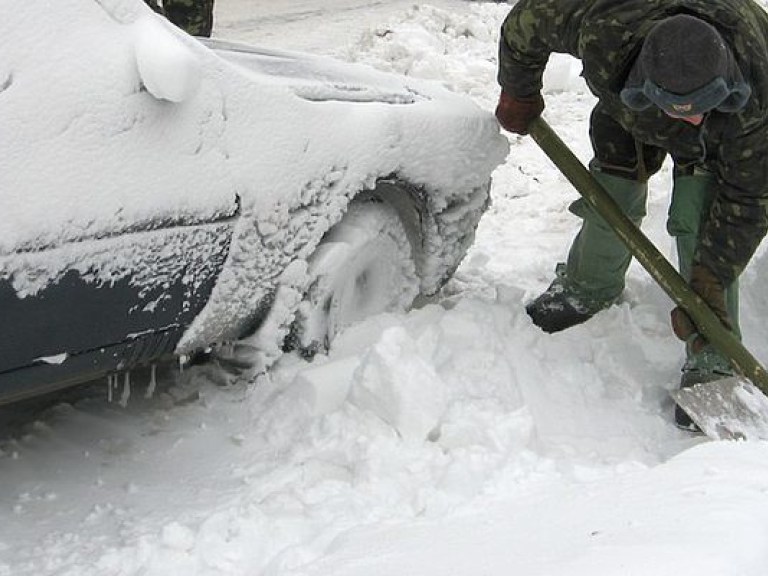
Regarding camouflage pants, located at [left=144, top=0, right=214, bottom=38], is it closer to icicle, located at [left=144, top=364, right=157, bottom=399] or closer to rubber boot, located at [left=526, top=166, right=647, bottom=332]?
rubber boot, located at [left=526, top=166, right=647, bottom=332]

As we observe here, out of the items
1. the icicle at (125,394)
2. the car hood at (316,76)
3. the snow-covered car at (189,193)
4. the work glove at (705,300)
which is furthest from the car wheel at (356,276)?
the work glove at (705,300)

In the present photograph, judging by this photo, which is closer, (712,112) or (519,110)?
(712,112)

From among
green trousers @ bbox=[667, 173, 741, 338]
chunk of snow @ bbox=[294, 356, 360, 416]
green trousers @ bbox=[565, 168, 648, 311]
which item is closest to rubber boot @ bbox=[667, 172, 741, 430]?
green trousers @ bbox=[667, 173, 741, 338]

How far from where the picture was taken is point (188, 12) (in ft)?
20.0

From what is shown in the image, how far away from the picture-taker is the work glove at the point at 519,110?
13.5 ft

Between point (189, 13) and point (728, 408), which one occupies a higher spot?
point (189, 13)

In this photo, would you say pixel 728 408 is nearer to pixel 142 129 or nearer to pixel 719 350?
pixel 719 350

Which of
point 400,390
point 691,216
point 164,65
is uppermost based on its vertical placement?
point 164,65

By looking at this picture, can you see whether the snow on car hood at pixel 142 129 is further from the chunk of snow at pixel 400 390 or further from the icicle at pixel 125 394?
the icicle at pixel 125 394

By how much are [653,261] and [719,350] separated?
16.2 inches

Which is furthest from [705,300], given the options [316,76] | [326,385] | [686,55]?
[316,76]

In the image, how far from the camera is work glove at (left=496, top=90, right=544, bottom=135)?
410cm

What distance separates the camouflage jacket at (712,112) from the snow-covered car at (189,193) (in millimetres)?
581

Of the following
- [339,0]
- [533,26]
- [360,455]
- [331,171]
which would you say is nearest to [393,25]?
[339,0]
